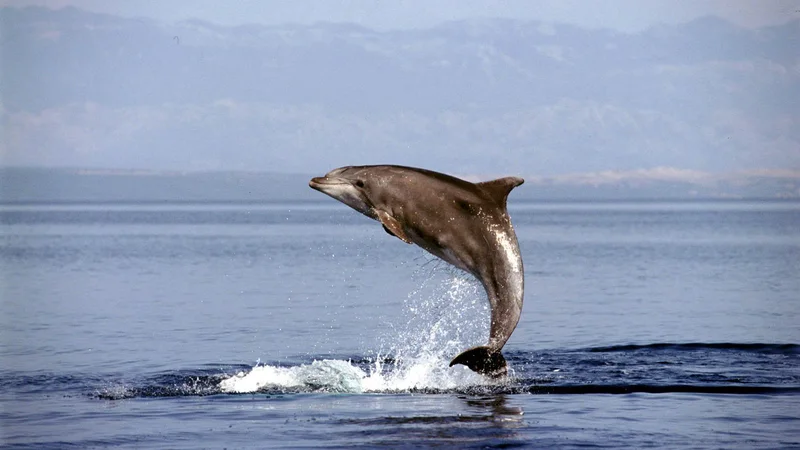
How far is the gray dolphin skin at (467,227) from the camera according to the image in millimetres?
19781

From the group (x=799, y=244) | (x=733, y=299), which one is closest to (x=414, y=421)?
(x=733, y=299)

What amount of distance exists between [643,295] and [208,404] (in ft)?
82.5

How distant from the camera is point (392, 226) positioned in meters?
19.7

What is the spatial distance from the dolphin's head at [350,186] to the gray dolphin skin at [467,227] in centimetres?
3

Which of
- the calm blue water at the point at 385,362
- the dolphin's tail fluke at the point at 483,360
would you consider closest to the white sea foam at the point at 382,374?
the calm blue water at the point at 385,362

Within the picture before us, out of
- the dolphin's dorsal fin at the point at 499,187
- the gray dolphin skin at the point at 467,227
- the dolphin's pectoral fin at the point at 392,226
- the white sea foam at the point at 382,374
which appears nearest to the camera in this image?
the dolphin's pectoral fin at the point at 392,226

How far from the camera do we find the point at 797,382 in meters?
22.4

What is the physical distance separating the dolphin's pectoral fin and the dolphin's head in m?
0.37

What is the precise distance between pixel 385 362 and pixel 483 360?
6070mm

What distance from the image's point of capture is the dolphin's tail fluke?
19.6 metres

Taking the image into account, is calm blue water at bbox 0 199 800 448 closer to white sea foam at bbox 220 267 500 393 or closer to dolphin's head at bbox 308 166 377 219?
white sea foam at bbox 220 267 500 393

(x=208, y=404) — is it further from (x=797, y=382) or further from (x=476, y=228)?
(x=797, y=382)

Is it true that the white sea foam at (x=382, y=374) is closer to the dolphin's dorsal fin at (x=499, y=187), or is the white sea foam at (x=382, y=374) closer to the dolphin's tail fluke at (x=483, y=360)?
the dolphin's tail fluke at (x=483, y=360)

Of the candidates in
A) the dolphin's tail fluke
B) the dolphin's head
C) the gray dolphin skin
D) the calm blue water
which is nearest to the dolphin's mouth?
the dolphin's head
